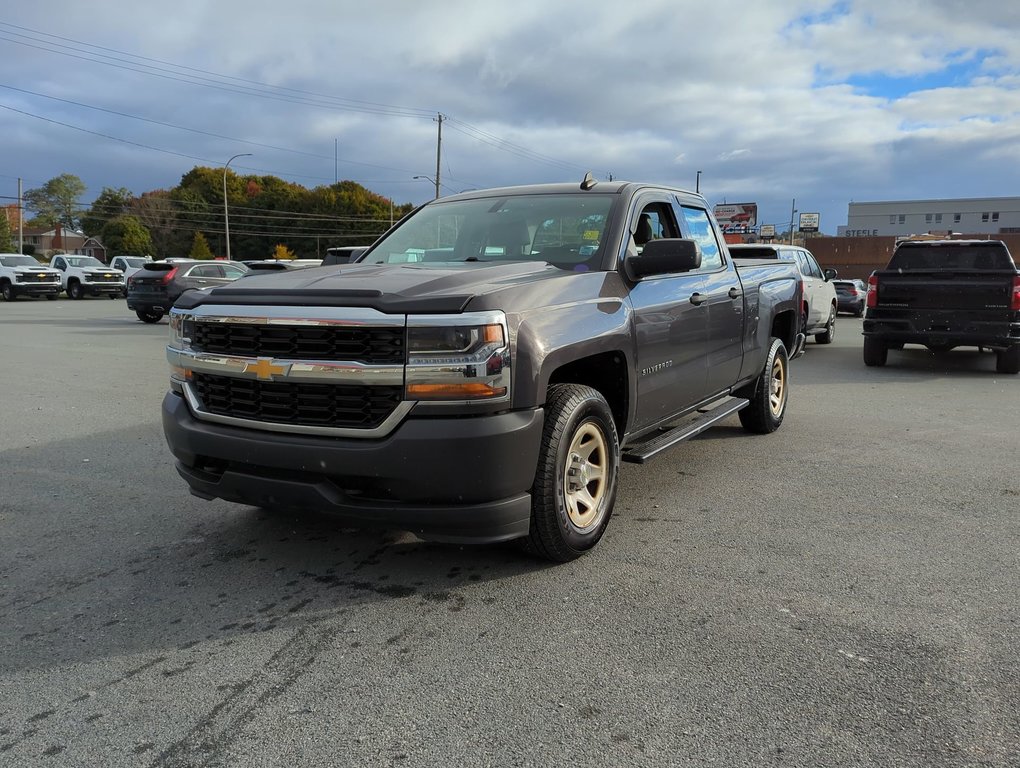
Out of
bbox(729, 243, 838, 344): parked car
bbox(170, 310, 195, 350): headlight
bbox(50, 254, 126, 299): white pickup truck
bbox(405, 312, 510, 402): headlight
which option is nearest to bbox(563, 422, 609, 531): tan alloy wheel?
bbox(405, 312, 510, 402): headlight

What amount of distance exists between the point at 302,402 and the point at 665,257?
2.08 m

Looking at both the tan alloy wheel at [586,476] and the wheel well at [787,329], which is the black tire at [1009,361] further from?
the tan alloy wheel at [586,476]

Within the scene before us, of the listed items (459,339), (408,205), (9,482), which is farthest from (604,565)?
(408,205)

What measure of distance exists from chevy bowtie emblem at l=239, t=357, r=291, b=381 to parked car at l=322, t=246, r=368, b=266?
1.91 metres

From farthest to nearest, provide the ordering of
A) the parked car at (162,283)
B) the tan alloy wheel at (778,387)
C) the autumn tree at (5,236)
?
the autumn tree at (5,236) → the parked car at (162,283) → the tan alloy wheel at (778,387)

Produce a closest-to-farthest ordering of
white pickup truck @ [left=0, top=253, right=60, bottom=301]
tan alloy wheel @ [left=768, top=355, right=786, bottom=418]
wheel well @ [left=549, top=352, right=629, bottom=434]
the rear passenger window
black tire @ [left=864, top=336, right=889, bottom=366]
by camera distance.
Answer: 1. wheel well @ [left=549, top=352, right=629, bottom=434]
2. the rear passenger window
3. tan alloy wheel @ [left=768, top=355, right=786, bottom=418]
4. black tire @ [left=864, top=336, right=889, bottom=366]
5. white pickup truck @ [left=0, top=253, right=60, bottom=301]

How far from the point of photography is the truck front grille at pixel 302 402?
133 inches

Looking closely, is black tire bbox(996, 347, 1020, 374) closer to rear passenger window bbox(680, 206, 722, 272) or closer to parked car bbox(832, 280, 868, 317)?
rear passenger window bbox(680, 206, 722, 272)

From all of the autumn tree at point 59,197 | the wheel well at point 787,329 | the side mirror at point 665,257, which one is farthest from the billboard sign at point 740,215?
the autumn tree at point 59,197

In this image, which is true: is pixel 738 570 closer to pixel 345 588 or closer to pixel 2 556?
pixel 345 588

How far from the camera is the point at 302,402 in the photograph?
3.49m

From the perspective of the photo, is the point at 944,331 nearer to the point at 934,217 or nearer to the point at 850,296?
the point at 850,296

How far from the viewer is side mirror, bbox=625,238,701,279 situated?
431 centimetres

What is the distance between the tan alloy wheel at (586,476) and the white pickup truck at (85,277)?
32657 millimetres
